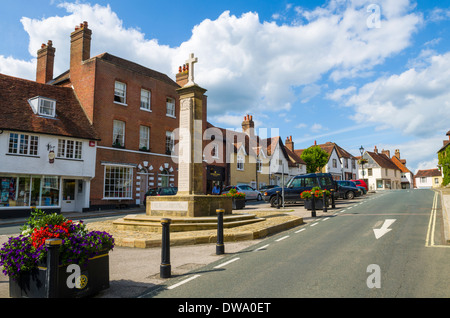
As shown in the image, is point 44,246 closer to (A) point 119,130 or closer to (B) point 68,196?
(B) point 68,196

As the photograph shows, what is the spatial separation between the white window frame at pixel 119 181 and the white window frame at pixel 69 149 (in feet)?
7.57

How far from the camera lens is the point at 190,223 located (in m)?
11.5

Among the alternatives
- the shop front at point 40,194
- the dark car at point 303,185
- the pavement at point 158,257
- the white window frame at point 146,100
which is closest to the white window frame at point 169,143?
the white window frame at point 146,100

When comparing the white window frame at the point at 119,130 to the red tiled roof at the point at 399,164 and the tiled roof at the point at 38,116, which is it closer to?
the tiled roof at the point at 38,116

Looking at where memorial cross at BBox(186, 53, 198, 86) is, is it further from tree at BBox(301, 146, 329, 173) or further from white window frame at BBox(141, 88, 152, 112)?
tree at BBox(301, 146, 329, 173)

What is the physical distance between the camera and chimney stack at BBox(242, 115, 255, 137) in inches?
1764

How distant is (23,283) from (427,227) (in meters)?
11.9

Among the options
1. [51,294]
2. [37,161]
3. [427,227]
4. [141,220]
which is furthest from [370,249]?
[37,161]

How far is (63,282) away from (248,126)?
41.4 m

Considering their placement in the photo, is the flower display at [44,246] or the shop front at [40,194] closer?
the flower display at [44,246]

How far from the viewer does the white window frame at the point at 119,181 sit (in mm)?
24656

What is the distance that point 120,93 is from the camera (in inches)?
1045

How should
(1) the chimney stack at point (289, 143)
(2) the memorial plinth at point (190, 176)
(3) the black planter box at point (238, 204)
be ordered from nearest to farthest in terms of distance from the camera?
(2) the memorial plinth at point (190, 176)
(3) the black planter box at point (238, 204)
(1) the chimney stack at point (289, 143)
